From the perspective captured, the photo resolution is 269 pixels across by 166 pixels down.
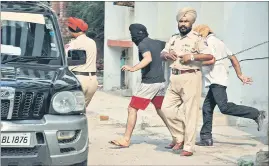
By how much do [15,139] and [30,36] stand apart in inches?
75.2

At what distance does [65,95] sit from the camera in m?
5.68

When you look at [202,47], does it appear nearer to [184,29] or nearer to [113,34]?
[184,29]

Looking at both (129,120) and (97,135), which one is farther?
(97,135)

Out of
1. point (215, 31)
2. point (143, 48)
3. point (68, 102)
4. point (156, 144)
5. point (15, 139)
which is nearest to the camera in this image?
point (15, 139)

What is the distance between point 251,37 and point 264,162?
4364mm

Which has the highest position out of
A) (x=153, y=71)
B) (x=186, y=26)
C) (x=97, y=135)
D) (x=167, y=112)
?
(x=186, y=26)

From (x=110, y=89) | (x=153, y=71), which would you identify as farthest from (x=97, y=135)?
(x=110, y=89)

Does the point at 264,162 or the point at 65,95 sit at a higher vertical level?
the point at 65,95

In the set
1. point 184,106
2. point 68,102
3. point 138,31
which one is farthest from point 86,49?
point 68,102

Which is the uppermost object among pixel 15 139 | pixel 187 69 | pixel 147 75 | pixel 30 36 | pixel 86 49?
pixel 30 36

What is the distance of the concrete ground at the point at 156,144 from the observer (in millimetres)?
7098

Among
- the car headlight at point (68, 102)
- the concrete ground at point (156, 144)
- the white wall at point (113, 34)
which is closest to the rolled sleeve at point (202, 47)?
the concrete ground at point (156, 144)

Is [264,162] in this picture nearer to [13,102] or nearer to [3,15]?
[13,102]

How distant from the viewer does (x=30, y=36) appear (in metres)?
6.93
